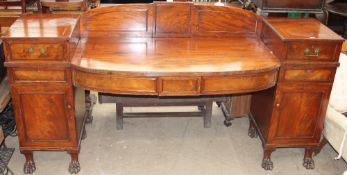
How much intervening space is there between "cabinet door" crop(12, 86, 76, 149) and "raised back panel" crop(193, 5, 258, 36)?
3.17ft

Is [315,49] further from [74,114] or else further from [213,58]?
[74,114]

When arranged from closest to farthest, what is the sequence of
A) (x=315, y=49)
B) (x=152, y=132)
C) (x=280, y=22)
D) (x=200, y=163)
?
(x=315, y=49) < (x=280, y=22) < (x=200, y=163) < (x=152, y=132)

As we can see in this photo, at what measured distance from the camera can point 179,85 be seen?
2.28 meters

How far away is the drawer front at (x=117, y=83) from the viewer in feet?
7.35

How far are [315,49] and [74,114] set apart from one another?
1.50 m

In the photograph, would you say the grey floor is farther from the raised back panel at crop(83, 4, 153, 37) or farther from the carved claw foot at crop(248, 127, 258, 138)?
the raised back panel at crop(83, 4, 153, 37)

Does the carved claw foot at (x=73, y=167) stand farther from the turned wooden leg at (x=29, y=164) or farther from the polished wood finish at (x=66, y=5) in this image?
the polished wood finish at (x=66, y=5)

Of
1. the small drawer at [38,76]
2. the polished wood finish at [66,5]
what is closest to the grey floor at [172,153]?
the small drawer at [38,76]

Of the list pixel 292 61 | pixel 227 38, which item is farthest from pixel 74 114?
pixel 292 61

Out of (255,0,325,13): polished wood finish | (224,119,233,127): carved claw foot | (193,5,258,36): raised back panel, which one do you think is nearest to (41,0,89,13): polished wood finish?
(193,5,258,36): raised back panel

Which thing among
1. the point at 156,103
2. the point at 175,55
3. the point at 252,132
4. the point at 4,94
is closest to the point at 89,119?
the point at 156,103

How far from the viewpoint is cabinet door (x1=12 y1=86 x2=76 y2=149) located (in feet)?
7.89

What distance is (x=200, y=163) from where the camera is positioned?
9.37 feet

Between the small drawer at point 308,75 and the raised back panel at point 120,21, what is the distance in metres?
0.92
